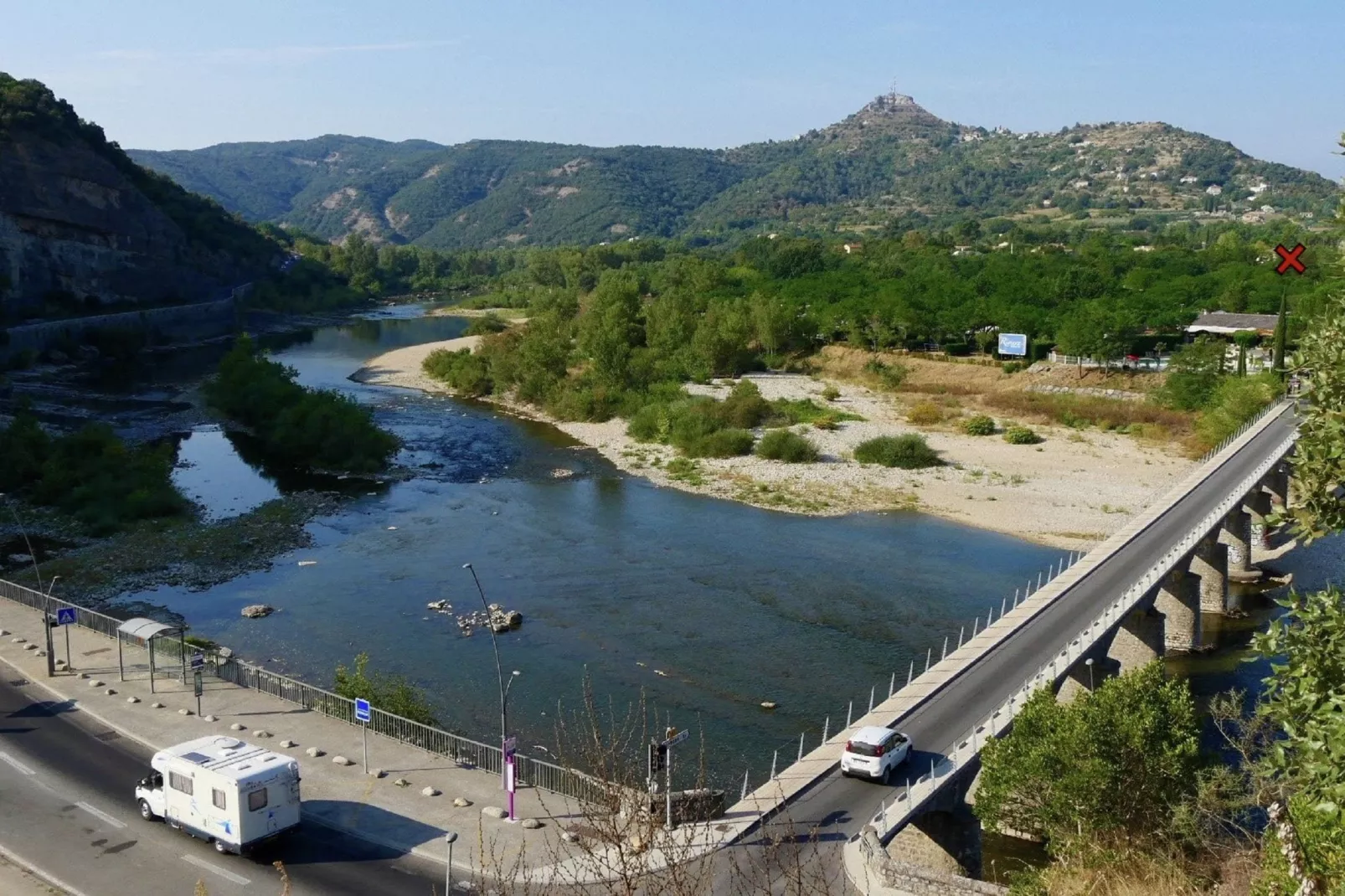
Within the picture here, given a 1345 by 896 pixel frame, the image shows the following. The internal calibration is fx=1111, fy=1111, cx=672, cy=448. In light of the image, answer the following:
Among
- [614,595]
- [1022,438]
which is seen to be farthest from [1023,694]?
[1022,438]

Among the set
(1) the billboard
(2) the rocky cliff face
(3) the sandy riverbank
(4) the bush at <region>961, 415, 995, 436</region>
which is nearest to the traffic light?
(3) the sandy riverbank

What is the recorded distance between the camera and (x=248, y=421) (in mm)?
73500

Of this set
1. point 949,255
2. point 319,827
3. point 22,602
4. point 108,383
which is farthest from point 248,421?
point 949,255

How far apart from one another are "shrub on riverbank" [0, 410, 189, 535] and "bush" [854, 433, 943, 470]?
35.5 meters

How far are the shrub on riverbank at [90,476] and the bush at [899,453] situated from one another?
35.5 m

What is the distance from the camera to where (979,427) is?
68500mm

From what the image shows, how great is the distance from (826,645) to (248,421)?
51.0 m

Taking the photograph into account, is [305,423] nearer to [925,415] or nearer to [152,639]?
[925,415]

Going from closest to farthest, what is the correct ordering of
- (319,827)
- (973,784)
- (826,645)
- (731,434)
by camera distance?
(319,827) → (973,784) → (826,645) → (731,434)

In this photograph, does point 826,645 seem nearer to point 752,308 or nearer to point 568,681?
point 568,681

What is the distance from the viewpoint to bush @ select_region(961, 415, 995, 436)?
68.4 metres

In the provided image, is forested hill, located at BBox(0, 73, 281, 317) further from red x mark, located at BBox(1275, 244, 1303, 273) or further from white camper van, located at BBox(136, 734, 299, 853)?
red x mark, located at BBox(1275, 244, 1303, 273)

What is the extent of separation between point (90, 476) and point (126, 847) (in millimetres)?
37565

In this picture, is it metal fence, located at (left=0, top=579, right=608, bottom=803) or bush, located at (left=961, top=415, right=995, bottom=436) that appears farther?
bush, located at (left=961, top=415, right=995, bottom=436)
